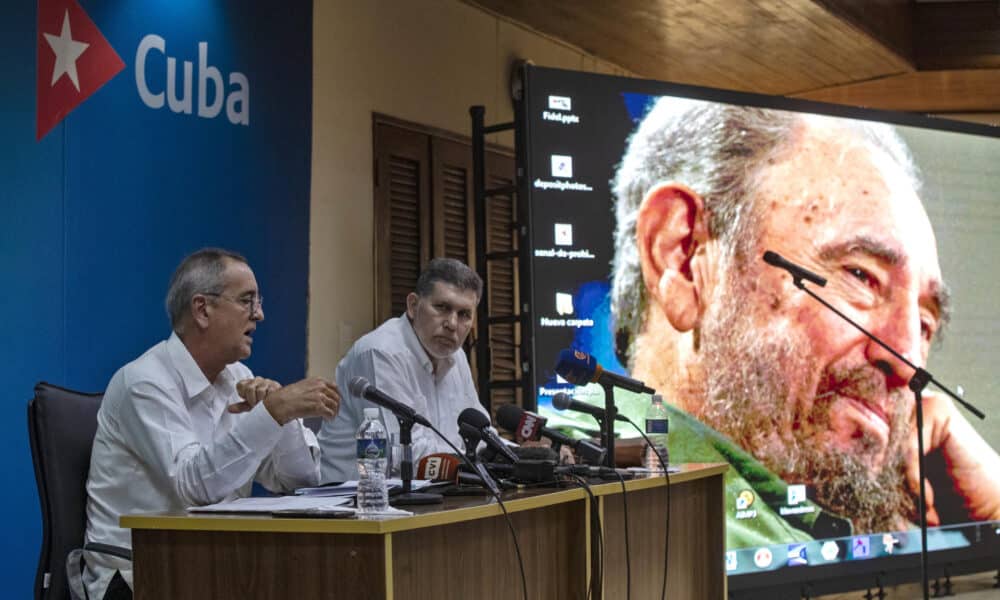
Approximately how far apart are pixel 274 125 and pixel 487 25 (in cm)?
182

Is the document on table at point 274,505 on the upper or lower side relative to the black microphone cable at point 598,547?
upper

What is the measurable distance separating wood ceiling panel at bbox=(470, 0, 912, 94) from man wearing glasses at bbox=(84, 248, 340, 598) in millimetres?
3905

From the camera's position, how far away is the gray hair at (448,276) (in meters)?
3.51

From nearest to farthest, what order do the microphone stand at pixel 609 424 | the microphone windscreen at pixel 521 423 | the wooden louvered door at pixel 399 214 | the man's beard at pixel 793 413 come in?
the microphone windscreen at pixel 521 423 < the microphone stand at pixel 609 424 < the man's beard at pixel 793 413 < the wooden louvered door at pixel 399 214

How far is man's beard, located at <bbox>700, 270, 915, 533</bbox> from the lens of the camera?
202 inches

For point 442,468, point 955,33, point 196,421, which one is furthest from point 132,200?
point 955,33

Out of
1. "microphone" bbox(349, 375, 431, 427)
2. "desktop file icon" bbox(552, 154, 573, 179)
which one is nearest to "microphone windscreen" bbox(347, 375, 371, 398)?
"microphone" bbox(349, 375, 431, 427)

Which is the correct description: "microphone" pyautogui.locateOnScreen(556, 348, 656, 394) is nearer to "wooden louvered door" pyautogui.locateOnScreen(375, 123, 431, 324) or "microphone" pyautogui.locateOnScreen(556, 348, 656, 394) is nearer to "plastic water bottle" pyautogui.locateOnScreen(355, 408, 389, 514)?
"plastic water bottle" pyautogui.locateOnScreen(355, 408, 389, 514)

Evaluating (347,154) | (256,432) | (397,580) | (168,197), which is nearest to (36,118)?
(168,197)

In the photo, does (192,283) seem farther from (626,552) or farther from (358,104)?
(358,104)

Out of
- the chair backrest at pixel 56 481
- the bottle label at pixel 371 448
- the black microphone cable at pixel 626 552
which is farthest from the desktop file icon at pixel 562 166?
the bottle label at pixel 371 448

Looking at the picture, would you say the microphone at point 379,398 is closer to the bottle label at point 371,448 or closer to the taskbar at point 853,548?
the bottle label at point 371,448

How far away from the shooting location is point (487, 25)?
6301 mm

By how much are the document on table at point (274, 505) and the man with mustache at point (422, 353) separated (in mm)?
1311
